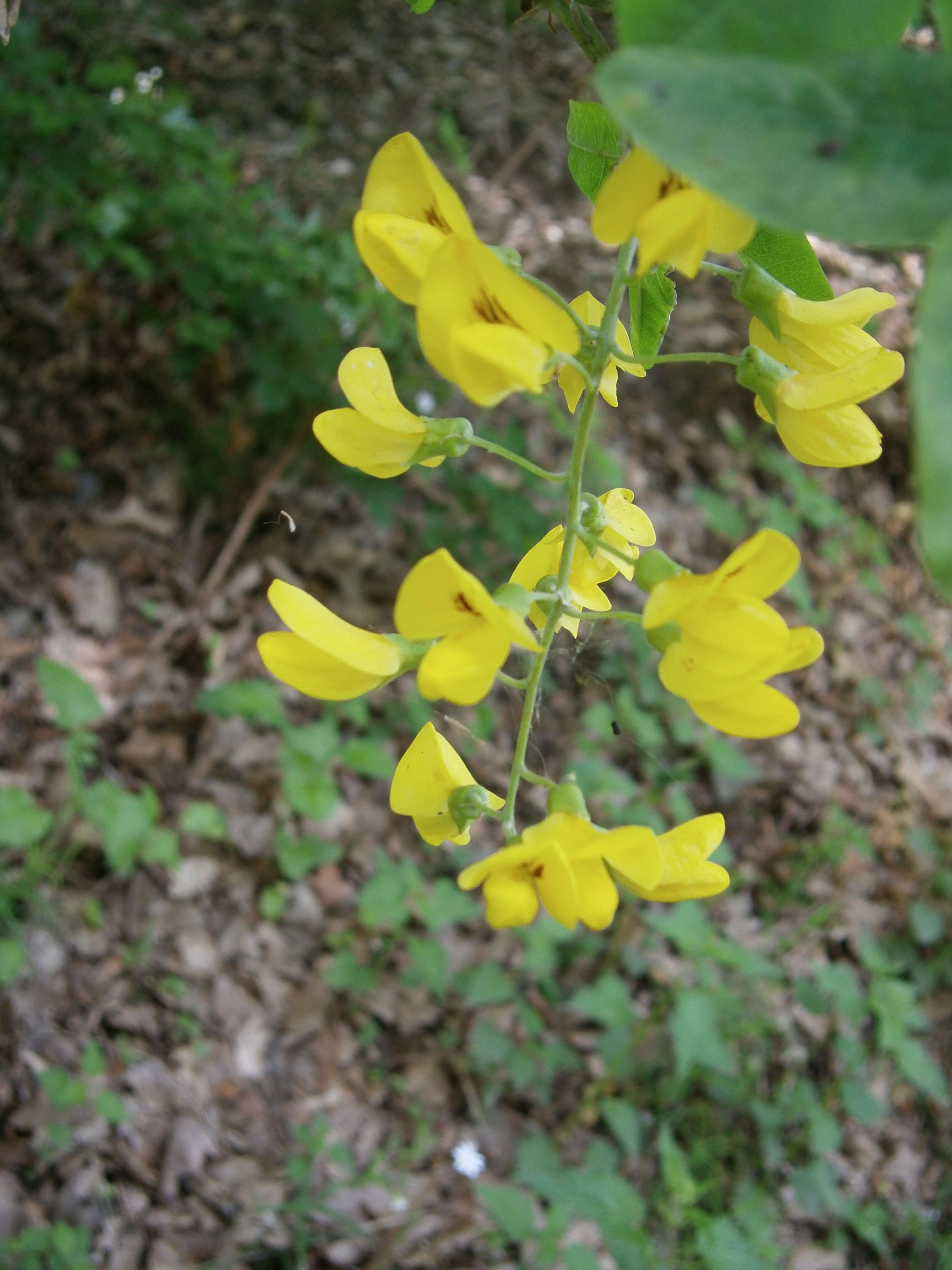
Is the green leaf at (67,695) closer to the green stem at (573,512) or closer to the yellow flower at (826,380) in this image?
the green stem at (573,512)

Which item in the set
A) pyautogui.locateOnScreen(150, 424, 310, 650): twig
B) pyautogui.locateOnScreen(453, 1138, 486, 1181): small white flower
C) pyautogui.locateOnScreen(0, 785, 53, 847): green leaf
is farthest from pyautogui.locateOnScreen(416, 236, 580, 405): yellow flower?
pyautogui.locateOnScreen(150, 424, 310, 650): twig

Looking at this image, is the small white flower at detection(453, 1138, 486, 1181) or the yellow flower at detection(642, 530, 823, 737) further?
the small white flower at detection(453, 1138, 486, 1181)

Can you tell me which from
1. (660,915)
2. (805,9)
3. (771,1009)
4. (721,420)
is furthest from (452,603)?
(721,420)

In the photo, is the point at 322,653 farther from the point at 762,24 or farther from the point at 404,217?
the point at 762,24

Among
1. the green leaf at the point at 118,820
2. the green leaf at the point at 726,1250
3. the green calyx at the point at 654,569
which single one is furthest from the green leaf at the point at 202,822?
the green calyx at the point at 654,569

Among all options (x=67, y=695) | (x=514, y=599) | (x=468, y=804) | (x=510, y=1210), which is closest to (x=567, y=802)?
(x=468, y=804)

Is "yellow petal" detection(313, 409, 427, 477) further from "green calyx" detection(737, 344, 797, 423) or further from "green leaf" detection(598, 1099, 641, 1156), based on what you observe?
"green leaf" detection(598, 1099, 641, 1156)
